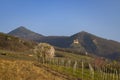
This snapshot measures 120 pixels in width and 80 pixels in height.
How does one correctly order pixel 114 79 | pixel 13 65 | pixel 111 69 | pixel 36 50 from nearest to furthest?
pixel 13 65
pixel 114 79
pixel 36 50
pixel 111 69

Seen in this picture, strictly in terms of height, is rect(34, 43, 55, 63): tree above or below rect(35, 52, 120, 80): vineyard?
above

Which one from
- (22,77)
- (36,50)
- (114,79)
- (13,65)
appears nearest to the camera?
(22,77)

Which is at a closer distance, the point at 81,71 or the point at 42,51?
the point at 81,71

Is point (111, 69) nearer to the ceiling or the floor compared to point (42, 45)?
nearer to the floor

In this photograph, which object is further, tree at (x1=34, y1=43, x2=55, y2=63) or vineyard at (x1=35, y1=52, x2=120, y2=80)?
tree at (x1=34, y1=43, x2=55, y2=63)

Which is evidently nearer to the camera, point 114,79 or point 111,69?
point 114,79

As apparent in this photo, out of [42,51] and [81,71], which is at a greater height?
[42,51]

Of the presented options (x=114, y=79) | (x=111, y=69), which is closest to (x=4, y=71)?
(x=114, y=79)

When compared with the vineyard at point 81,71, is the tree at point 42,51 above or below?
above

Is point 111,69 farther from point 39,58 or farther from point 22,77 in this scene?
point 22,77

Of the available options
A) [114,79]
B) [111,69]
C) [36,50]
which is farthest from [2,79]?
[111,69]

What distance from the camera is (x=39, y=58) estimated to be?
108m

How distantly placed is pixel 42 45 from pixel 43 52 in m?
2.29

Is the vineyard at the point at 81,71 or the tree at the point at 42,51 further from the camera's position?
the tree at the point at 42,51
